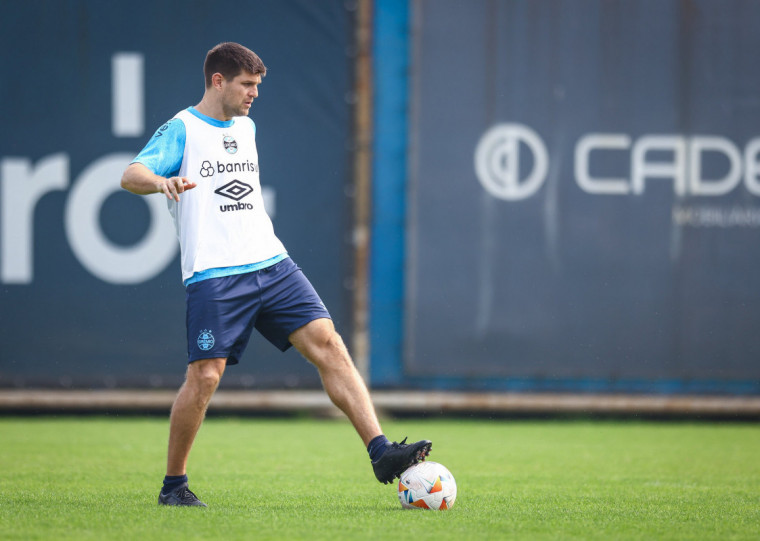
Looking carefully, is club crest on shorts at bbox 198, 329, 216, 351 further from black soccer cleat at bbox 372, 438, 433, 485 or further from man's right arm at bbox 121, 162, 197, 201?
black soccer cleat at bbox 372, 438, 433, 485

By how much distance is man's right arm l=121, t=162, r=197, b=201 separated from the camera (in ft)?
13.6

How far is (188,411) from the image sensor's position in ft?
14.3

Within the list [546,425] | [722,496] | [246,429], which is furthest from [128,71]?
[722,496]

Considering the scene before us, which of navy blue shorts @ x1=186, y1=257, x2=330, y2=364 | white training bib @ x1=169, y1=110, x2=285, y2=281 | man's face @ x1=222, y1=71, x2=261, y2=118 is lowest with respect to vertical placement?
navy blue shorts @ x1=186, y1=257, x2=330, y2=364

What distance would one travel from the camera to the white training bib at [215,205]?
4496mm

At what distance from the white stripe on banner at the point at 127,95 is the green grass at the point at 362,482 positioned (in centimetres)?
233

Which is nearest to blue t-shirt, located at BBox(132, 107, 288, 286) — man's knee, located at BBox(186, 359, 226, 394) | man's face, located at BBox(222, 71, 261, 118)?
man's face, located at BBox(222, 71, 261, 118)

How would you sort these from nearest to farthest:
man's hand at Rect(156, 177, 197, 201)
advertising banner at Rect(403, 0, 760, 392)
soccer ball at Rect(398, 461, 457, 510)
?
1. man's hand at Rect(156, 177, 197, 201)
2. soccer ball at Rect(398, 461, 457, 510)
3. advertising banner at Rect(403, 0, 760, 392)

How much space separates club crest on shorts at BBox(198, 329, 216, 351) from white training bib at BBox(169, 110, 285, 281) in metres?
0.27

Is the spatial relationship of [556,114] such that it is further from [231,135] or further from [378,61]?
[231,135]

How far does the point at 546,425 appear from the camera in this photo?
344 inches

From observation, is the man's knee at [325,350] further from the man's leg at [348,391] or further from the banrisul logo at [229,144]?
the banrisul logo at [229,144]

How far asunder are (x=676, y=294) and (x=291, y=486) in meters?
4.61

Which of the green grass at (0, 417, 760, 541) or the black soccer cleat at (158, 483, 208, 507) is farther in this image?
the black soccer cleat at (158, 483, 208, 507)
